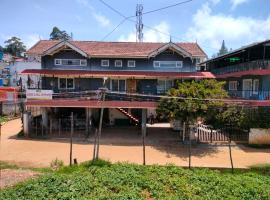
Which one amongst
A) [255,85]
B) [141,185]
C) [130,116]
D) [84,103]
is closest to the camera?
[141,185]

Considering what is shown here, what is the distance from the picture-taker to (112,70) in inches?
1237

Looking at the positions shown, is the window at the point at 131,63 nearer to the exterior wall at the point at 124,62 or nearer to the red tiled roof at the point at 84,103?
the exterior wall at the point at 124,62

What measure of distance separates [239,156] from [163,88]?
39.2 ft

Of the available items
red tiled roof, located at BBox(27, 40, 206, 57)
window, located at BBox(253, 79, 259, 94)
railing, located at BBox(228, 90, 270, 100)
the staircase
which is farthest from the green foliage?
window, located at BBox(253, 79, 259, 94)

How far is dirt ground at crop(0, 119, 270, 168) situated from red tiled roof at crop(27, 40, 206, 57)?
8345 mm

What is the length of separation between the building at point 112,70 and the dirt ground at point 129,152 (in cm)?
383

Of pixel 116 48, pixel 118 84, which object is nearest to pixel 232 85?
pixel 118 84

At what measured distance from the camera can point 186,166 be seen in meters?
19.3

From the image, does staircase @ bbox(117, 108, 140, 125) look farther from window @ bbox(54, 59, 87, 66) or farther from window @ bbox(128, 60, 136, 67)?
window @ bbox(54, 59, 87, 66)

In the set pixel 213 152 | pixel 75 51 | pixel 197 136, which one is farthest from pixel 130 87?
pixel 213 152

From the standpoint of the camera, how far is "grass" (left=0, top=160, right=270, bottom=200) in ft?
46.0

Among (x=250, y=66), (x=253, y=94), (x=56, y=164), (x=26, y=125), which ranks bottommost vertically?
(x=56, y=164)

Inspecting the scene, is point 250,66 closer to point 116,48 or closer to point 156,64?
point 156,64

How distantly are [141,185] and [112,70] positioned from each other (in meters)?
18.0
